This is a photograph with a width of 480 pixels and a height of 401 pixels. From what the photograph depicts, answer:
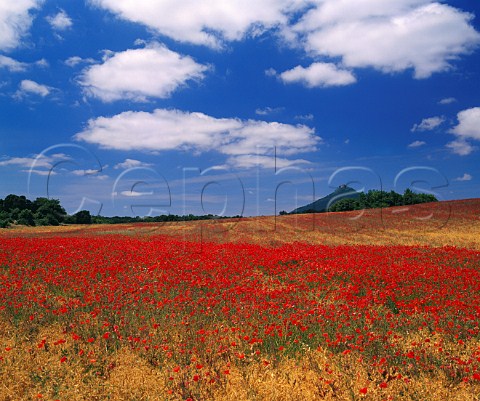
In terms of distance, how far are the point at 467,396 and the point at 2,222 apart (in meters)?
71.3

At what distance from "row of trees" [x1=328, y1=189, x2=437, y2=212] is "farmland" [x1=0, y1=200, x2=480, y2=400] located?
7738 centimetres

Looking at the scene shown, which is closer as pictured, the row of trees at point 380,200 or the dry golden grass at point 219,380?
the dry golden grass at point 219,380

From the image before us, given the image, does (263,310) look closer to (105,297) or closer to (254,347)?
(254,347)

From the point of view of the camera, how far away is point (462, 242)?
2589cm

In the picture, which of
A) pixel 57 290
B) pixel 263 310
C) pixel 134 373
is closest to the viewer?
pixel 134 373

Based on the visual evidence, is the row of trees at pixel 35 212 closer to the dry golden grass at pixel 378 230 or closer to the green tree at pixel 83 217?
the green tree at pixel 83 217

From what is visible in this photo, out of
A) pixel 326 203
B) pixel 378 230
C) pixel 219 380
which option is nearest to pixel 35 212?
pixel 326 203

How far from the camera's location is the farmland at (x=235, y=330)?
5.80 metres

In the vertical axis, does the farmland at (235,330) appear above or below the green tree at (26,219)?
below

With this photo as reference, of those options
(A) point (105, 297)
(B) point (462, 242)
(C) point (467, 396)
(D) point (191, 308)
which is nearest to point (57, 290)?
(A) point (105, 297)

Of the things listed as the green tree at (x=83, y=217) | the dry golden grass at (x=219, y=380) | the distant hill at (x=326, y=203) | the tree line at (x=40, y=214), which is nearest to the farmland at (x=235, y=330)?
the dry golden grass at (x=219, y=380)

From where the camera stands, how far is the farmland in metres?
5.80

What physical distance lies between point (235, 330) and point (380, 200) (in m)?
93.5

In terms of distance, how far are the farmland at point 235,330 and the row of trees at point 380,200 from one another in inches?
3046
